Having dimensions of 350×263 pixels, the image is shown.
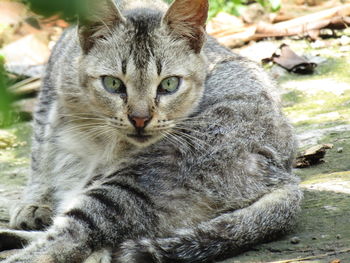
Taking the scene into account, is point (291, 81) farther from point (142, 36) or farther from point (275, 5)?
point (142, 36)

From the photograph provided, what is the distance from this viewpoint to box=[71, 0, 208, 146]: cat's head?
10.8 feet

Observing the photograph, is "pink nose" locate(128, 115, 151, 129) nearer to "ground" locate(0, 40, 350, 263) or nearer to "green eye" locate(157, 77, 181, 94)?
"green eye" locate(157, 77, 181, 94)

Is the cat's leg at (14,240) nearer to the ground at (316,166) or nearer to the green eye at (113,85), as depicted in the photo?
the ground at (316,166)

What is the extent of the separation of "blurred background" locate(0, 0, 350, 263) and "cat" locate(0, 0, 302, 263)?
232 mm

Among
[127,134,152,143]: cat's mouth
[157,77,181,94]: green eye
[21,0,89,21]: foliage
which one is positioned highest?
[21,0,89,21]: foliage

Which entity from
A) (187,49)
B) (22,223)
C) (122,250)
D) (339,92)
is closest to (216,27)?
(339,92)

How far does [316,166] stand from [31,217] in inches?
79.4

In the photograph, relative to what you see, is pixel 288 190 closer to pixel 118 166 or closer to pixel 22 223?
pixel 118 166

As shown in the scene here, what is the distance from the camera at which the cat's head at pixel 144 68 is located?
3285 millimetres

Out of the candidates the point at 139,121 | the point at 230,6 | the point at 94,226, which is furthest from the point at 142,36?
the point at 230,6

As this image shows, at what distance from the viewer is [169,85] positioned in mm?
3467

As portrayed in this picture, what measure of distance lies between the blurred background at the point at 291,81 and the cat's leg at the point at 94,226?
0.52 m

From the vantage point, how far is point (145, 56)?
335cm

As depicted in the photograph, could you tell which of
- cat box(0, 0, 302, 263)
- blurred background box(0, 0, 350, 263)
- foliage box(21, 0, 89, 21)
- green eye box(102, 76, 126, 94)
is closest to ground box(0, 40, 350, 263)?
blurred background box(0, 0, 350, 263)
